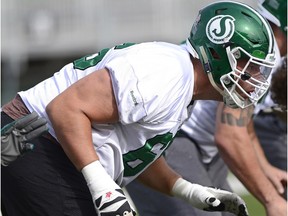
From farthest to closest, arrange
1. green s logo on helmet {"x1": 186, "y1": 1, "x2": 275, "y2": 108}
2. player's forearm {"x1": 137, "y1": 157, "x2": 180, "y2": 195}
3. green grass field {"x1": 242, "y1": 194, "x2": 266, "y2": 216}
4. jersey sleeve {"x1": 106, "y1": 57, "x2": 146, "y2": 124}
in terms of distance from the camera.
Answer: green grass field {"x1": 242, "y1": 194, "x2": 266, "y2": 216} < player's forearm {"x1": 137, "y1": 157, "x2": 180, "y2": 195} < green s logo on helmet {"x1": 186, "y1": 1, "x2": 275, "y2": 108} < jersey sleeve {"x1": 106, "y1": 57, "x2": 146, "y2": 124}

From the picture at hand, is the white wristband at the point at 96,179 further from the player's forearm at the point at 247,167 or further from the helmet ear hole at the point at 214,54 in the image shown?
the player's forearm at the point at 247,167

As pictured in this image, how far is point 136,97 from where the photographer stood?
11.4ft

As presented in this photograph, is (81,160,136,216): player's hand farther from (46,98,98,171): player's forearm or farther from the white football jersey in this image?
the white football jersey

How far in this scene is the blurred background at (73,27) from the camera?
54.4ft

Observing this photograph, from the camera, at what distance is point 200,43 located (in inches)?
149

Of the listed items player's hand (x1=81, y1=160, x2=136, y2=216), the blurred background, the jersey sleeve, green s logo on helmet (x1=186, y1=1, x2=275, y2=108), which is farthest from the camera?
the blurred background

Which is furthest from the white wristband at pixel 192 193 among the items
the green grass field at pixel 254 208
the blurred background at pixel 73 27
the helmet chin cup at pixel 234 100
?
the blurred background at pixel 73 27

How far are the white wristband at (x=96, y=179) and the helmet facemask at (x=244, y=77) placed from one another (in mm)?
713

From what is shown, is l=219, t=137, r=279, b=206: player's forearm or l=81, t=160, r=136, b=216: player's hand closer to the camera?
l=81, t=160, r=136, b=216: player's hand

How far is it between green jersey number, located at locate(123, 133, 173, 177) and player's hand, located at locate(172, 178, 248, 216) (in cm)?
41

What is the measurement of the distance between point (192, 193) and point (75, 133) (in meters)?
0.95

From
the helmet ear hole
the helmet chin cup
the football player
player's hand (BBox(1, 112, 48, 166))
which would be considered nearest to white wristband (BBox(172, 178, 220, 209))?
the football player

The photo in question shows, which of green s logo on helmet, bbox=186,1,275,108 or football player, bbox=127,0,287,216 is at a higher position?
green s logo on helmet, bbox=186,1,275,108

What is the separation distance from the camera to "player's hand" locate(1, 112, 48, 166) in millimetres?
3365
